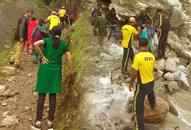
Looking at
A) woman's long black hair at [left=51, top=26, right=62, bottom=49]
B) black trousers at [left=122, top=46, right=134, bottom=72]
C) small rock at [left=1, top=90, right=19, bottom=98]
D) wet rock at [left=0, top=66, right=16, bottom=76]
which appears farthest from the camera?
wet rock at [left=0, top=66, right=16, bottom=76]

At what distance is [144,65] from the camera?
823cm

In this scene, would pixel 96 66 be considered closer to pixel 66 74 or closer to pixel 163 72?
pixel 66 74

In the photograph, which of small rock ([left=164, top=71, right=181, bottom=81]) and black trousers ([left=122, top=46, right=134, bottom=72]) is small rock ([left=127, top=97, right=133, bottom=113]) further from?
small rock ([left=164, top=71, right=181, bottom=81])

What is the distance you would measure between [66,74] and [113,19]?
6.29 meters

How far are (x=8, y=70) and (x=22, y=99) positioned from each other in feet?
7.35

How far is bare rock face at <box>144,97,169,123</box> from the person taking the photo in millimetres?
8852

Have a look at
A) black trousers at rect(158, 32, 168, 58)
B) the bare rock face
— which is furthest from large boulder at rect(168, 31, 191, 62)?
the bare rock face

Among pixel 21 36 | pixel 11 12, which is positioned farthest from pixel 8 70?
pixel 11 12

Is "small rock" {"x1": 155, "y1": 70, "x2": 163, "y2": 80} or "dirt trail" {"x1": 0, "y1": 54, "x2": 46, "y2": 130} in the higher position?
"dirt trail" {"x1": 0, "y1": 54, "x2": 46, "y2": 130}

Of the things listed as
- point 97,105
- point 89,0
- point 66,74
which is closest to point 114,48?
point 66,74

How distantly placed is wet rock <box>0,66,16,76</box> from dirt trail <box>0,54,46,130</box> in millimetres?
131

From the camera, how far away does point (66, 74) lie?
35.7 feet

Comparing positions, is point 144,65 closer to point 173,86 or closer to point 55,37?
point 55,37

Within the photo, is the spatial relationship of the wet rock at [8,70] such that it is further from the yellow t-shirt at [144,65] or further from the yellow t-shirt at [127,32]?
the yellow t-shirt at [144,65]
